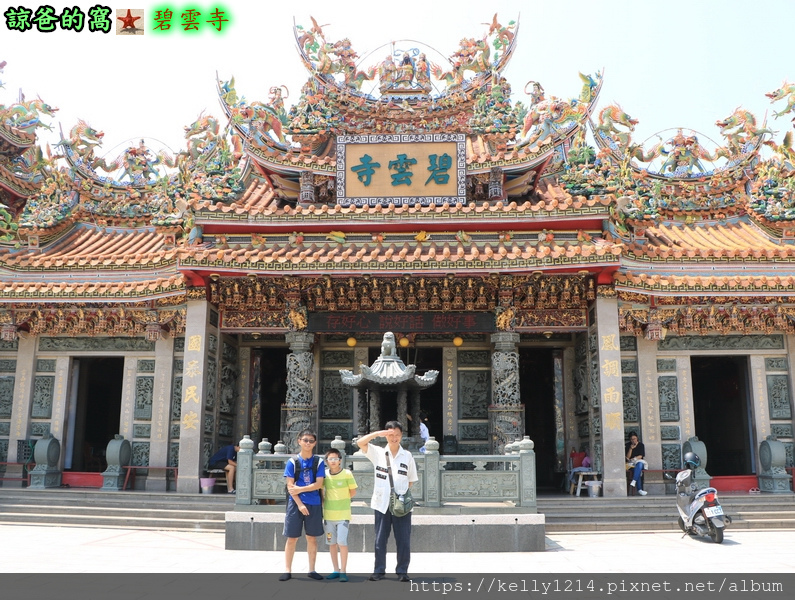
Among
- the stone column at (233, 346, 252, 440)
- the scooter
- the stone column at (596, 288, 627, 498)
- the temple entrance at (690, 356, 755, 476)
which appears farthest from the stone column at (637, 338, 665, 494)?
the stone column at (233, 346, 252, 440)

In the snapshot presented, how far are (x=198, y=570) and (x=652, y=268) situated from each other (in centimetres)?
958

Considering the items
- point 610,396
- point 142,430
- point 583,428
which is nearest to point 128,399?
point 142,430

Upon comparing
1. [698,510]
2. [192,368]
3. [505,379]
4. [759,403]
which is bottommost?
[698,510]

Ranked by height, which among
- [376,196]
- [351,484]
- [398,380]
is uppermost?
[376,196]

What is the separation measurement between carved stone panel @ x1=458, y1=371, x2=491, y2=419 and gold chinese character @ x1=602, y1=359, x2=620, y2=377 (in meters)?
2.55

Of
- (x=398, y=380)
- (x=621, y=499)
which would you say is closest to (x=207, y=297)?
(x=398, y=380)

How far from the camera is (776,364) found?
13469 mm

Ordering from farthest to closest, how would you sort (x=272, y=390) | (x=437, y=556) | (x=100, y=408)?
(x=100, y=408) → (x=272, y=390) → (x=437, y=556)

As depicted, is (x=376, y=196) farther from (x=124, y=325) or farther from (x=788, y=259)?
(x=788, y=259)

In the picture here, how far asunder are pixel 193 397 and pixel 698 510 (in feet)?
27.2

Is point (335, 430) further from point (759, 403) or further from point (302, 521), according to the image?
point (759, 403)

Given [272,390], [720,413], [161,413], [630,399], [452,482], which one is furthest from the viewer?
[720,413]

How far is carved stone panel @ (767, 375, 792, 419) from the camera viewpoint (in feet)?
43.7

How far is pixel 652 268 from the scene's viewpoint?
42.9ft
